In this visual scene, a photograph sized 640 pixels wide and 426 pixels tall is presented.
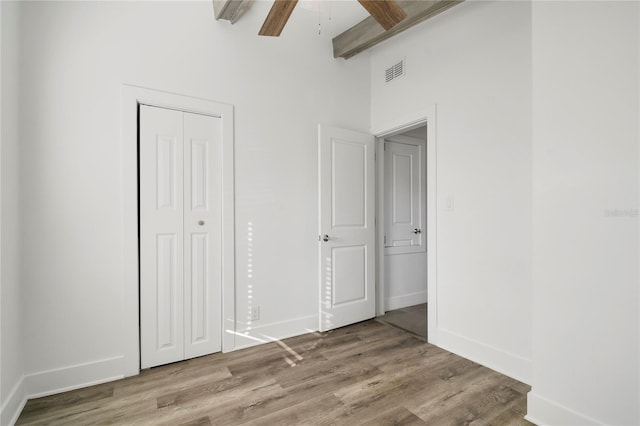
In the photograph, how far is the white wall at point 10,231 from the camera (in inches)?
69.0

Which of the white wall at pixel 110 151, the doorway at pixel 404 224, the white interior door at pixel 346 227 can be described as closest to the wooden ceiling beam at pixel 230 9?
the white wall at pixel 110 151

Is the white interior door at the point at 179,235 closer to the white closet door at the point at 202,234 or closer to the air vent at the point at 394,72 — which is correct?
the white closet door at the point at 202,234

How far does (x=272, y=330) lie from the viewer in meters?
2.93

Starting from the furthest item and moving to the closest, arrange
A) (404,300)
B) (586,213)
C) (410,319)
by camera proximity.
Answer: (404,300), (410,319), (586,213)

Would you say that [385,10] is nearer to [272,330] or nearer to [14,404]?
[272,330]

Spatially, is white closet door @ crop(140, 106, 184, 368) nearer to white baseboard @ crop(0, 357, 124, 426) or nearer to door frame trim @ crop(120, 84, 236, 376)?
door frame trim @ crop(120, 84, 236, 376)

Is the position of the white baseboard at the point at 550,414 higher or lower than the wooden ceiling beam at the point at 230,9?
lower

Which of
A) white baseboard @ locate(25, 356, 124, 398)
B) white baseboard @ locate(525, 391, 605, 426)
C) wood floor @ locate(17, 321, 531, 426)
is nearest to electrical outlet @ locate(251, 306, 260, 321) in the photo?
wood floor @ locate(17, 321, 531, 426)

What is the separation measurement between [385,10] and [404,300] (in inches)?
129

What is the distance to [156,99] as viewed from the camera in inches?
94.6

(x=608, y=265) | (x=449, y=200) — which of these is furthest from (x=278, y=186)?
(x=608, y=265)

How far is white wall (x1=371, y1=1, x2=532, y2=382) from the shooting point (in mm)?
2275

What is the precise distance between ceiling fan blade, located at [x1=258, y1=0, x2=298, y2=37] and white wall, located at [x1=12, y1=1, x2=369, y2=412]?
95 cm

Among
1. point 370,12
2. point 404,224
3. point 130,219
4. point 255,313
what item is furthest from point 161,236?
point 404,224
